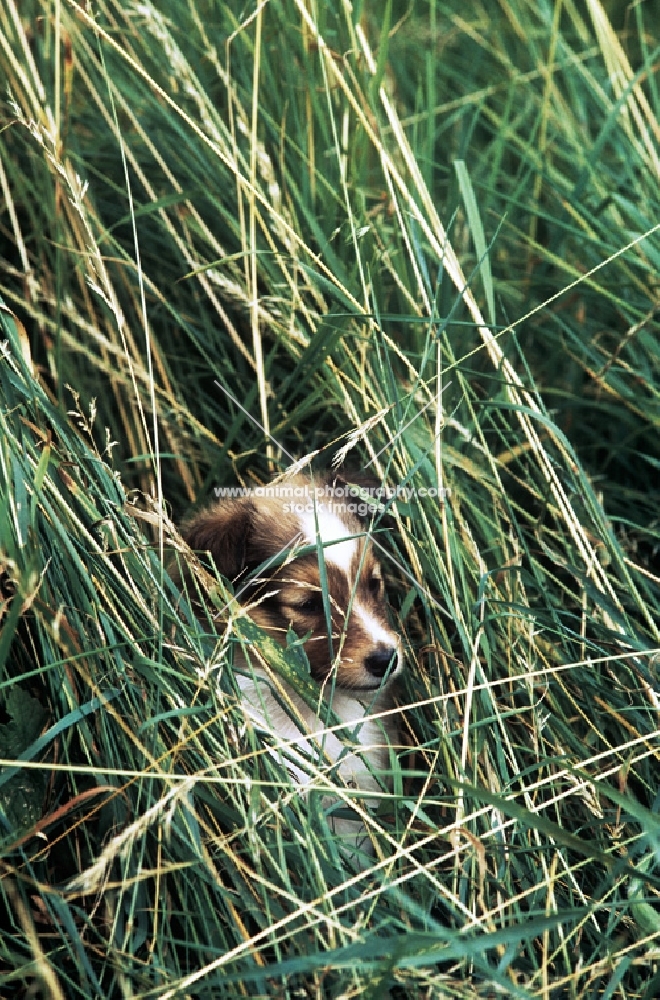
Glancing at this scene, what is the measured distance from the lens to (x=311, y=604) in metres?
2.62

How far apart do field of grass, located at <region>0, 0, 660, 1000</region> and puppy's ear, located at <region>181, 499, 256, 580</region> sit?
195 mm

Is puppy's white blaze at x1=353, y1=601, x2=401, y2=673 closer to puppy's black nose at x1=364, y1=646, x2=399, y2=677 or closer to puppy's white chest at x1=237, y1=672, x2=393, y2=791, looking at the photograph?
puppy's black nose at x1=364, y1=646, x2=399, y2=677

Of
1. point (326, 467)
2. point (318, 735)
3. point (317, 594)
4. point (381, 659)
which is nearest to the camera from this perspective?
point (318, 735)

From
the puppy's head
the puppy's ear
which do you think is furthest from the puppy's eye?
the puppy's ear

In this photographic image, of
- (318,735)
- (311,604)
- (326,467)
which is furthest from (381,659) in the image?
(326,467)

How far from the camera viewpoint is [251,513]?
8.99 feet

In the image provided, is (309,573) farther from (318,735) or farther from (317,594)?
(318,735)

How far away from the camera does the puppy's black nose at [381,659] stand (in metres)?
2.49

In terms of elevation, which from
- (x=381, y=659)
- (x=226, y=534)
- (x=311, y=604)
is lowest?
(x=381, y=659)

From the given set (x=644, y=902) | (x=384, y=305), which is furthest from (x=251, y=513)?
(x=644, y=902)

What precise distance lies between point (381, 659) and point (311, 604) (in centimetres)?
25

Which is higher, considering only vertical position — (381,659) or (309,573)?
(309,573)

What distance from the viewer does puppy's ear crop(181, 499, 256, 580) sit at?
262cm

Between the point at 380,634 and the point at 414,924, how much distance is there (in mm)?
794
